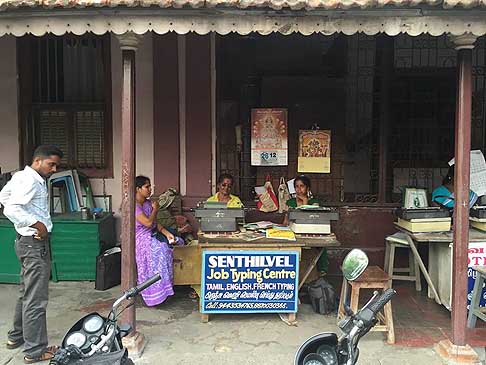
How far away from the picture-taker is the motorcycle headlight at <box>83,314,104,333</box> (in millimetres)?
3123

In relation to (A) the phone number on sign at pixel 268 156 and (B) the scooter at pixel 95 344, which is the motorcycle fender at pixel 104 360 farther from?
(A) the phone number on sign at pixel 268 156

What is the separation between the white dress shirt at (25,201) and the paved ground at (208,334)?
1209 mm

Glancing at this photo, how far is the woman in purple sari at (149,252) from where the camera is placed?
5.59 meters

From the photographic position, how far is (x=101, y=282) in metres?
6.22

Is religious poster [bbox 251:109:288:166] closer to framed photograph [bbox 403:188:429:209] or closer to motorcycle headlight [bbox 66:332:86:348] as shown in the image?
framed photograph [bbox 403:188:429:209]

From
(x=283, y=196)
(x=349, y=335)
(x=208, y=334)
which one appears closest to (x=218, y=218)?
(x=208, y=334)

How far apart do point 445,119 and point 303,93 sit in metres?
1.94

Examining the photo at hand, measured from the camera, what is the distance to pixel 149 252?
18.4ft

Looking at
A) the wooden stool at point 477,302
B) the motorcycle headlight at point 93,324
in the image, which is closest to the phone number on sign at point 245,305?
the wooden stool at point 477,302

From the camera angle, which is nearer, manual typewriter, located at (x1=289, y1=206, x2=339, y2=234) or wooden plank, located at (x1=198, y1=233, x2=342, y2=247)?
wooden plank, located at (x1=198, y1=233, x2=342, y2=247)

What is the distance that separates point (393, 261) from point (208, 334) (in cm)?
269

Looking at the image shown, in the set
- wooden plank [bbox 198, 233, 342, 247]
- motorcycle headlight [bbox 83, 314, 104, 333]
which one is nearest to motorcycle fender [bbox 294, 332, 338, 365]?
motorcycle headlight [bbox 83, 314, 104, 333]

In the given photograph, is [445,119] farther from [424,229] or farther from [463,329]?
[463,329]

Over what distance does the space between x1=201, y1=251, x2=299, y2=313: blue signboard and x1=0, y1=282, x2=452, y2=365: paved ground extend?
8.6 inches
